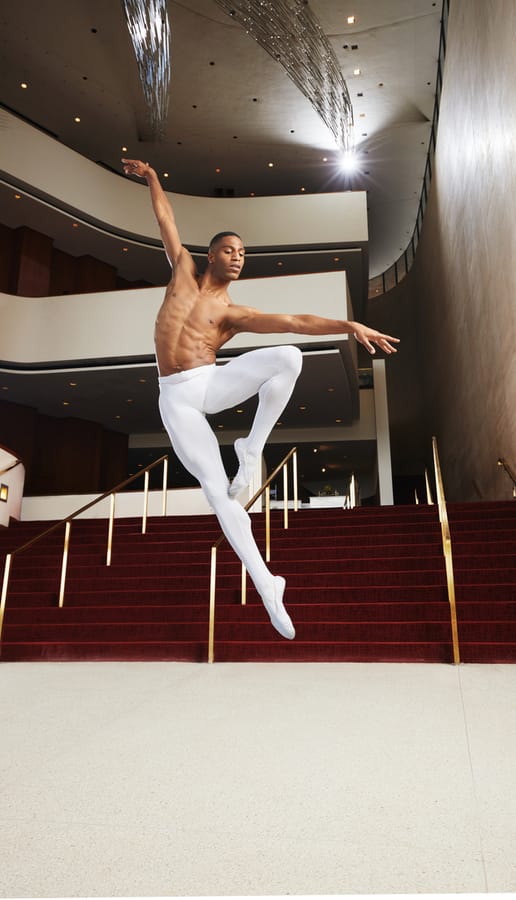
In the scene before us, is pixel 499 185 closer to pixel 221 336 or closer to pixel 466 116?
pixel 466 116

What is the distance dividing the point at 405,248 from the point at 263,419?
18689mm

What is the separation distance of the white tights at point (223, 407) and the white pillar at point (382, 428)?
11.6 metres

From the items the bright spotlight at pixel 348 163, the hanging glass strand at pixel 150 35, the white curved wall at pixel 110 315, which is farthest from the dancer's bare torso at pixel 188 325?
the bright spotlight at pixel 348 163

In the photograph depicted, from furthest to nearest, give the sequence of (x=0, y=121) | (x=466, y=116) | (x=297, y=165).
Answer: (x=297, y=165)
(x=0, y=121)
(x=466, y=116)

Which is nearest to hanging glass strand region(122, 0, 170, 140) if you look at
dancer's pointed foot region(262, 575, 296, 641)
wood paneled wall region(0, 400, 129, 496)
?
dancer's pointed foot region(262, 575, 296, 641)

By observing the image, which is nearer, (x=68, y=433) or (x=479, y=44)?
(x=479, y=44)

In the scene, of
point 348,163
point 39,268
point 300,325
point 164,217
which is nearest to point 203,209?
point 348,163

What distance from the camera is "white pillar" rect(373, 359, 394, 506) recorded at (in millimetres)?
14344

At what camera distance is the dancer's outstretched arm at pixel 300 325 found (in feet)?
9.34

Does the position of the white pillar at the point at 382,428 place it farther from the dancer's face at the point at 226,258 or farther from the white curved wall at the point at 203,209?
the dancer's face at the point at 226,258

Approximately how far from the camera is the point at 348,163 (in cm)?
1541

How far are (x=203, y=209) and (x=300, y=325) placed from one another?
13.1m

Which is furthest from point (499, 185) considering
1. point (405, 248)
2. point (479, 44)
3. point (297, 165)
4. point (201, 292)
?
point (405, 248)

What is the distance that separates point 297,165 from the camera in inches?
614
